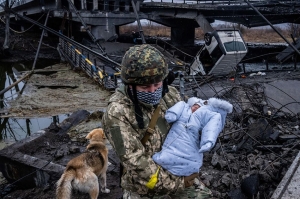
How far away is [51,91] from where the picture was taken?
15531 millimetres

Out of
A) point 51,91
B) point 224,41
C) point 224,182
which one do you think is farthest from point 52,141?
point 224,41

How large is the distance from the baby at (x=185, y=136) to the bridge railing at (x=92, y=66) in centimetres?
827

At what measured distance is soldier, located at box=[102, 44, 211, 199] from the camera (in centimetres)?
229

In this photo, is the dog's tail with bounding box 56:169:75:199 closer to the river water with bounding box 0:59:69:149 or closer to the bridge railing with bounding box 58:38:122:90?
the river water with bounding box 0:59:69:149

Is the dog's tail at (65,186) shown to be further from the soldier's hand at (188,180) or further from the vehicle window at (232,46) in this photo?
the vehicle window at (232,46)

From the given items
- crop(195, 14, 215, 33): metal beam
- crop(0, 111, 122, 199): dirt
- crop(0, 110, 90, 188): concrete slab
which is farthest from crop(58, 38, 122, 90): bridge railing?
crop(195, 14, 215, 33): metal beam

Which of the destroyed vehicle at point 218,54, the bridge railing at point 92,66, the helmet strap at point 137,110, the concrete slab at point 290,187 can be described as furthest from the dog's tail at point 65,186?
the destroyed vehicle at point 218,54

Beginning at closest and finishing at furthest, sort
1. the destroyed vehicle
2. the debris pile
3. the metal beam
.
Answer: the debris pile < the destroyed vehicle < the metal beam

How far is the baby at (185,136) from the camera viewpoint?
2.42 m

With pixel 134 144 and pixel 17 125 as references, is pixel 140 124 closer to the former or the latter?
pixel 134 144

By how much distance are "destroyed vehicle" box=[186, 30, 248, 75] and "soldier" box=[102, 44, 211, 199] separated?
1421 cm

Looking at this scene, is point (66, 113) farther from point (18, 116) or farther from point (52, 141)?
point (52, 141)

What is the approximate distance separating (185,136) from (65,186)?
81.1 inches

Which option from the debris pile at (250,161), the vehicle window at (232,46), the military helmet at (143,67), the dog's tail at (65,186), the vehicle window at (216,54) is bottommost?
the debris pile at (250,161)
